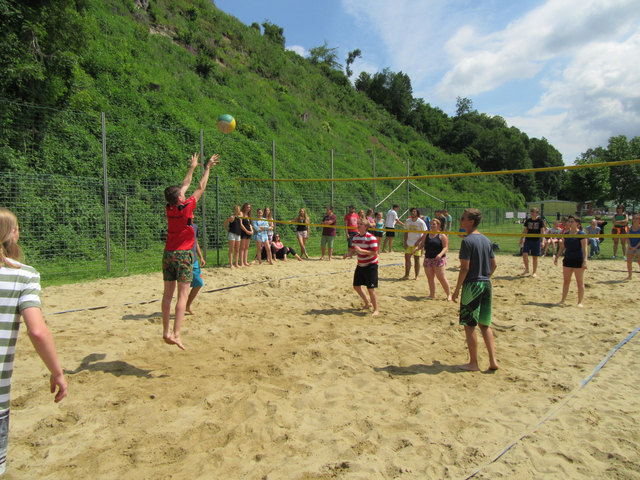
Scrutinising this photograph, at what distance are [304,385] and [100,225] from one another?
844 cm

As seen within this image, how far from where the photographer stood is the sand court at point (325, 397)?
250 cm

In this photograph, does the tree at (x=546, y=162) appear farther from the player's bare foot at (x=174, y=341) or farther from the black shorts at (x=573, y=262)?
the player's bare foot at (x=174, y=341)

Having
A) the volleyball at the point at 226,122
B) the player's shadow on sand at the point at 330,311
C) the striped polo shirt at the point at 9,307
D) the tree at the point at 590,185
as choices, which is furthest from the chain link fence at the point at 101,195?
the tree at the point at 590,185

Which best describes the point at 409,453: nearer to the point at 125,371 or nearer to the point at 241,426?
the point at 241,426

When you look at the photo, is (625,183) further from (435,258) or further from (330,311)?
(330,311)

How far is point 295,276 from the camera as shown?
8906 millimetres

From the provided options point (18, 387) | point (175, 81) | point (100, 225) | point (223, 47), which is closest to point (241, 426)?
point (18, 387)

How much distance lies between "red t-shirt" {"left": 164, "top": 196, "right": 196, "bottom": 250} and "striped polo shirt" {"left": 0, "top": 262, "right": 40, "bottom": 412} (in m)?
2.31

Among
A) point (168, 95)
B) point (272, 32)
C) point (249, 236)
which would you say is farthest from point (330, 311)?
point (272, 32)

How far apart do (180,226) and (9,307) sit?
7.87 ft

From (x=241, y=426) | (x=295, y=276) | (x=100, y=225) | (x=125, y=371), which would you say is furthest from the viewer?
(x=100, y=225)

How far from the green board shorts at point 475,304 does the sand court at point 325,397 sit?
509 millimetres

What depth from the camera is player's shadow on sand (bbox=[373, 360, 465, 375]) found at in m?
3.88

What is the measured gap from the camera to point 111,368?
394 cm
